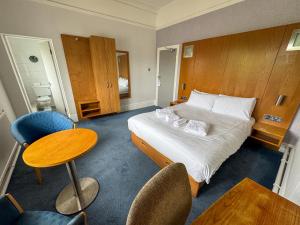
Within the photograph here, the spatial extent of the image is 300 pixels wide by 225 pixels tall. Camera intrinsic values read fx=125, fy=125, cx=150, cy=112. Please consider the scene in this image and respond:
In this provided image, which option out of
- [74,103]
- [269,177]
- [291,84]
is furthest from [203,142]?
[74,103]

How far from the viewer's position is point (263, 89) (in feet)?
7.51

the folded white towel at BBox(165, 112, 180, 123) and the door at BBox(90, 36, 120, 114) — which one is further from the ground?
the door at BBox(90, 36, 120, 114)

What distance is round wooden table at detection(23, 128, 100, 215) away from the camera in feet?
3.58

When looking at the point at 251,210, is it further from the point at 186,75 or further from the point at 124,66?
the point at 124,66

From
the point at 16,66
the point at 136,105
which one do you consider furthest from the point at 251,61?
the point at 16,66

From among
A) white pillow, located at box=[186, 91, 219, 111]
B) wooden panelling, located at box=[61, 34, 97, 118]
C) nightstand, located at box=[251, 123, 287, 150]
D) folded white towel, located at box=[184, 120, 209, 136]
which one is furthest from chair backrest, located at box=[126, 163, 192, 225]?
wooden panelling, located at box=[61, 34, 97, 118]

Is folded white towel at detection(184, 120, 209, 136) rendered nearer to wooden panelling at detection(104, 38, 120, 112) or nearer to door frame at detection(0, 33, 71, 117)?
wooden panelling at detection(104, 38, 120, 112)

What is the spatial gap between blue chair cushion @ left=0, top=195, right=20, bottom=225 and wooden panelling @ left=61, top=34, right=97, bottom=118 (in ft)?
9.73

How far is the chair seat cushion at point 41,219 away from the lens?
83 cm

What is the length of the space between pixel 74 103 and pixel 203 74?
3458 millimetres

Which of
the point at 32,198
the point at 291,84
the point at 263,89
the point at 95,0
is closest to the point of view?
the point at 32,198

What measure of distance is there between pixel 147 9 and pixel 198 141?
13.8 ft

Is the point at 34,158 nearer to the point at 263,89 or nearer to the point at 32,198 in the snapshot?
the point at 32,198

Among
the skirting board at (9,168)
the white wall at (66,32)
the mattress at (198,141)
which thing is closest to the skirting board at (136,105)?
the white wall at (66,32)
